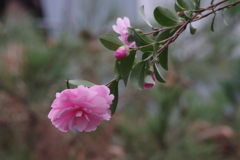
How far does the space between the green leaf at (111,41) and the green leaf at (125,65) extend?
0.02 meters

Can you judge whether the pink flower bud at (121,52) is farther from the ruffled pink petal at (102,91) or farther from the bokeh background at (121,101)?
the bokeh background at (121,101)

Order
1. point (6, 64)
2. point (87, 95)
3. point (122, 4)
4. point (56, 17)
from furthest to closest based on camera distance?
point (56, 17), point (122, 4), point (6, 64), point (87, 95)

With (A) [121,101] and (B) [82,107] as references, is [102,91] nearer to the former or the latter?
(B) [82,107]

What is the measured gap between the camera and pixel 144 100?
1.21m

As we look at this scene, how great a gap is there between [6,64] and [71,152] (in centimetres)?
34

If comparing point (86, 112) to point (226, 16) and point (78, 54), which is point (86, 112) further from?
point (226, 16)

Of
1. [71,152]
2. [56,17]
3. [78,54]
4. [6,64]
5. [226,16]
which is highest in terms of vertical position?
[56,17]

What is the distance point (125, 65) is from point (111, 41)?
27mm

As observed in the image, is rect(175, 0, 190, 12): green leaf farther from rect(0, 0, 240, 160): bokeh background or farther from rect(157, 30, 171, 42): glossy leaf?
rect(0, 0, 240, 160): bokeh background

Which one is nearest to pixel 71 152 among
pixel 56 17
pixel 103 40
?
pixel 103 40

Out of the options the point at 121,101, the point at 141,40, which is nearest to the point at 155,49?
the point at 141,40

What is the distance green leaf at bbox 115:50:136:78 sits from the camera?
0.27 metres

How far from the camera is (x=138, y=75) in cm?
28

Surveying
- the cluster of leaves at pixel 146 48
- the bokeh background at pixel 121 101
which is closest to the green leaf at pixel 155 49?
the cluster of leaves at pixel 146 48
